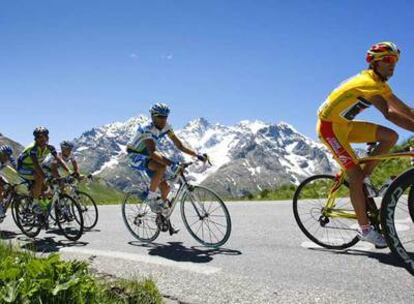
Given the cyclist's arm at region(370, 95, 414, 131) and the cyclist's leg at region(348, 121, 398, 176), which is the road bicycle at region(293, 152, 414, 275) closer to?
the cyclist's leg at region(348, 121, 398, 176)

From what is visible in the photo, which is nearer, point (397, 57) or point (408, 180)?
point (408, 180)

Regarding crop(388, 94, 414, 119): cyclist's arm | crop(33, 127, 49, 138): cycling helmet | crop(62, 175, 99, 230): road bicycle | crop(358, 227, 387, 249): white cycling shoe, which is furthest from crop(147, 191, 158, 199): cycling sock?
crop(388, 94, 414, 119): cyclist's arm

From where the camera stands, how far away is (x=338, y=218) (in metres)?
7.43

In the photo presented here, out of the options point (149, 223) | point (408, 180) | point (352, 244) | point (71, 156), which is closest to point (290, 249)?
point (352, 244)

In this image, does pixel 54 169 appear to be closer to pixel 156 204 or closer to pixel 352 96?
pixel 156 204

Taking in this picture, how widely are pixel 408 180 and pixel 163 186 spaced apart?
4.88 meters

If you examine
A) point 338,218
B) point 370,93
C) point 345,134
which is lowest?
point 338,218

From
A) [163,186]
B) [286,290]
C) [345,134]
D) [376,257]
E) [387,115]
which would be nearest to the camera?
[286,290]

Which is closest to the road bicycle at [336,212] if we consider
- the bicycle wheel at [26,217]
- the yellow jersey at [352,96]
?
the yellow jersey at [352,96]

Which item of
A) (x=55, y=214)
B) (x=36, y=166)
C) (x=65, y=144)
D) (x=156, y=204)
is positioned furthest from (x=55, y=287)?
(x=65, y=144)

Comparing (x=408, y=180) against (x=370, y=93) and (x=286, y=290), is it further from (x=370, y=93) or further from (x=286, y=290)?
(x=286, y=290)

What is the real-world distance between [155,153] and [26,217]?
4530 mm

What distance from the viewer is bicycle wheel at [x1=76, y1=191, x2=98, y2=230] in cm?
1145

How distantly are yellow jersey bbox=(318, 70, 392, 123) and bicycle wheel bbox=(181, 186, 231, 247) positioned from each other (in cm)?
238
